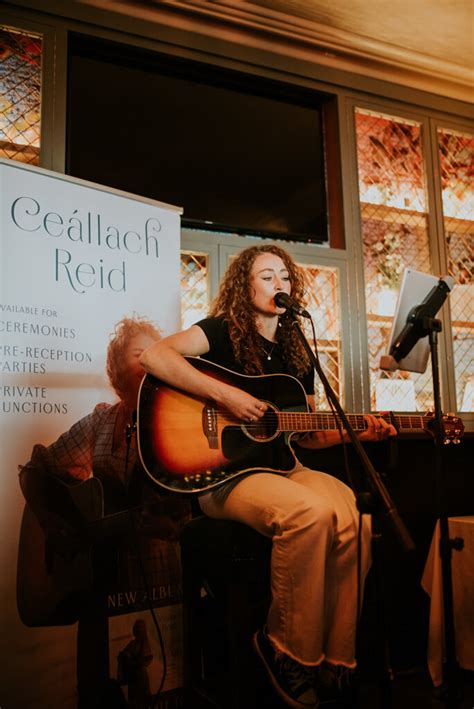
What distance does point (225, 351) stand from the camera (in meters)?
2.11

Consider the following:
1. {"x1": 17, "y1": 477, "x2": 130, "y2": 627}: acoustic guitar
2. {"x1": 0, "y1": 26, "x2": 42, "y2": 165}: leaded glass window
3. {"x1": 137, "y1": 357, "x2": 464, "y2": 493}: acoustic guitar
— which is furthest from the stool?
{"x1": 0, "y1": 26, "x2": 42, "y2": 165}: leaded glass window

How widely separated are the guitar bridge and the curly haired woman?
0.04m

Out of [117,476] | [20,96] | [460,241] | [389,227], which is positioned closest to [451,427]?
[117,476]

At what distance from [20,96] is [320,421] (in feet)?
6.19

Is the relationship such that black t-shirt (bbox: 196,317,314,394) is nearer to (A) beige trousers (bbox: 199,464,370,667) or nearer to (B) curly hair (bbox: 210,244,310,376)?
(B) curly hair (bbox: 210,244,310,376)

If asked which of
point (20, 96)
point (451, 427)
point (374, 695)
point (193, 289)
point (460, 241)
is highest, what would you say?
point (20, 96)

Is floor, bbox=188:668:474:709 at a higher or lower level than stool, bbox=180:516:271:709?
lower

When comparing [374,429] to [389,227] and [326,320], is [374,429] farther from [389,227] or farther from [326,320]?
[389,227]

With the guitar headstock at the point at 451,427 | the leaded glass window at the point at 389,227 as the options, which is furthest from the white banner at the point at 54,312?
the leaded glass window at the point at 389,227

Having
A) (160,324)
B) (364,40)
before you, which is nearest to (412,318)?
(160,324)

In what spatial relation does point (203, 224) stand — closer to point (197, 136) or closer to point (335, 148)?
point (197, 136)

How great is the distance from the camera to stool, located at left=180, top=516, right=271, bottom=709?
1660 millimetres

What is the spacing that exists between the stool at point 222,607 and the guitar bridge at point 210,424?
25 centimetres

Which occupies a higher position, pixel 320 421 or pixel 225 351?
pixel 225 351
